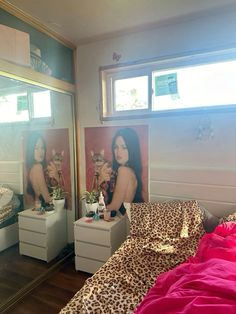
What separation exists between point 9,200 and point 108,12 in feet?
7.04

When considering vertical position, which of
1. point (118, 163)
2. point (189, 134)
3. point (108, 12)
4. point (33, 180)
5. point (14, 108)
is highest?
point (108, 12)

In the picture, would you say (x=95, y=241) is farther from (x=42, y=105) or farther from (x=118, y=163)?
(x=42, y=105)

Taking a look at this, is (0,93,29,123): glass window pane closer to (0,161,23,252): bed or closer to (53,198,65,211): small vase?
(0,161,23,252): bed

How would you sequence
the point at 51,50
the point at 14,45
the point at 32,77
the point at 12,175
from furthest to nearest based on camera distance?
the point at 12,175 < the point at 51,50 < the point at 32,77 < the point at 14,45

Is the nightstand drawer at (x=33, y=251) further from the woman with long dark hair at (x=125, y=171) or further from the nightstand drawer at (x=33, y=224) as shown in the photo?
the woman with long dark hair at (x=125, y=171)

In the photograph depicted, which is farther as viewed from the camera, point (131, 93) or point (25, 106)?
point (25, 106)

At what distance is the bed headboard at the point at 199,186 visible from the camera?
2064 millimetres

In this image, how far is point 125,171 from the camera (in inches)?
98.0

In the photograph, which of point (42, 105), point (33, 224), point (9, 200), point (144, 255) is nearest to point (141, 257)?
point (144, 255)

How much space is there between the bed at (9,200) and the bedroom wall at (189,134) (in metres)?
1.27

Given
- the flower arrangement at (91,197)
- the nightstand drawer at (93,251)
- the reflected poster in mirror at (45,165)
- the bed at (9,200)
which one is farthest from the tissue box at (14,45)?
the nightstand drawer at (93,251)

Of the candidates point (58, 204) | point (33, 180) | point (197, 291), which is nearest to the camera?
point (197, 291)

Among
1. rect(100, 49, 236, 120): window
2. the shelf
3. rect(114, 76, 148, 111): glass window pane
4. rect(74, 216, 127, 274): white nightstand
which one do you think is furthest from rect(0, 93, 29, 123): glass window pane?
rect(74, 216, 127, 274): white nightstand

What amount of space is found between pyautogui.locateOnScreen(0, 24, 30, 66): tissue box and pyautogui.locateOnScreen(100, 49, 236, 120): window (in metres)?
0.83
